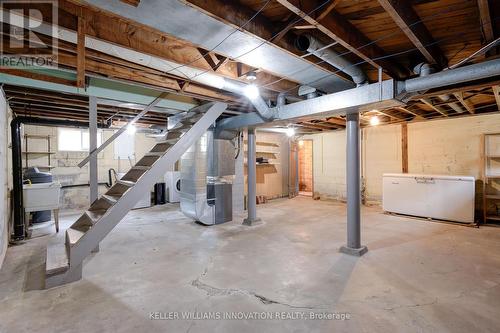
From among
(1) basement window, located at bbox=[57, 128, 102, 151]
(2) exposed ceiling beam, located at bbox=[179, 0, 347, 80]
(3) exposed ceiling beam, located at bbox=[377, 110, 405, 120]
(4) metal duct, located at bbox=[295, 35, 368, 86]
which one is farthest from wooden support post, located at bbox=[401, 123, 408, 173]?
(1) basement window, located at bbox=[57, 128, 102, 151]

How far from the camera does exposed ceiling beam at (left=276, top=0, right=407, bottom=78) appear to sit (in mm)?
1484

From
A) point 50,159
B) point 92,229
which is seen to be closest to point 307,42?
point 92,229

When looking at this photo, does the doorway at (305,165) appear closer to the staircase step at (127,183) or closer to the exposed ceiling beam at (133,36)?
the exposed ceiling beam at (133,36)

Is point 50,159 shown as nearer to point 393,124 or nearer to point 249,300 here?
point 249,300

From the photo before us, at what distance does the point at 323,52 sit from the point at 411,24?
611 mm

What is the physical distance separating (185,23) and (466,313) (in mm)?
2919

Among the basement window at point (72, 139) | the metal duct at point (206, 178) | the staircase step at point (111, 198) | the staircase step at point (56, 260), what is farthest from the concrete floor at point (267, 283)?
the basement window at point (72, 139)

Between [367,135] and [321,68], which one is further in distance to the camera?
→ [367,135]

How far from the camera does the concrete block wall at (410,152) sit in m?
4.91

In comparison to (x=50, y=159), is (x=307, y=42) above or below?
above

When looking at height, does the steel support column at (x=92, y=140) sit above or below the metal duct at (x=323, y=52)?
below

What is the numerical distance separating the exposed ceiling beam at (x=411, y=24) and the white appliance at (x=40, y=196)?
192 inches

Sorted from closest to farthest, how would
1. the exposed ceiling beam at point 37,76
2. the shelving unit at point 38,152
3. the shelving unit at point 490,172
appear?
the exposed ceiling beam at point 37,76, the shelving unit at point 490,172, the shelving unit at point 38,152

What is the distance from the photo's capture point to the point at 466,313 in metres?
1.86
